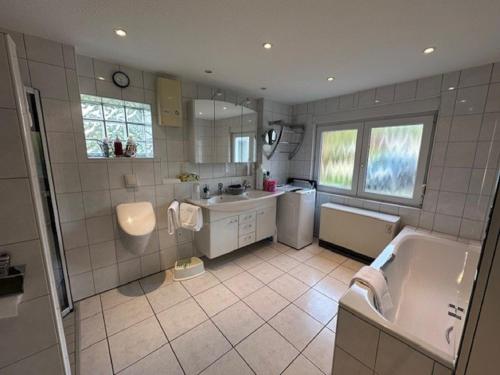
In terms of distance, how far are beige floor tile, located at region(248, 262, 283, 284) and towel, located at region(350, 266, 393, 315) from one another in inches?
44.2

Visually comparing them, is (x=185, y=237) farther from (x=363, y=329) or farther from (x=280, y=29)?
(x=280, y=29)

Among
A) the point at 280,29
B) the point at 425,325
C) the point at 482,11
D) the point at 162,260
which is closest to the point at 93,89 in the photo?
the point at 280,29

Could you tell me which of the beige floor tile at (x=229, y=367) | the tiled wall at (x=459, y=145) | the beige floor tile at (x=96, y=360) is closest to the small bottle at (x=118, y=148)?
the beige floor tile at (x=96, y=360)

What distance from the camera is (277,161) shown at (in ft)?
11.2

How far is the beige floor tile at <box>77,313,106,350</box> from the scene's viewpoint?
59.8 inches

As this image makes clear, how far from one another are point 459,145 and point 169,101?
294 centimetres

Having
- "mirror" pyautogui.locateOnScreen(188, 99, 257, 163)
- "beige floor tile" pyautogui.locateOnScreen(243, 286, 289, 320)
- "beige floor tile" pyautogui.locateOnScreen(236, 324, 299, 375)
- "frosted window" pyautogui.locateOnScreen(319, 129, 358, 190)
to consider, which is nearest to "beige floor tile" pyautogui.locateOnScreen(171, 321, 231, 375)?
"beige floor tile" pyautogui.locateOnScreen(236, 324, 299, 375)

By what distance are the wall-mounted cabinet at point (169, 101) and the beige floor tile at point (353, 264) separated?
2.62m

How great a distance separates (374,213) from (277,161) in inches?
62.8

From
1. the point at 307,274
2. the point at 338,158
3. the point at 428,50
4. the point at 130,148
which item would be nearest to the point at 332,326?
the point at 307,274

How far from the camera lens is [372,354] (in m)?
1.07

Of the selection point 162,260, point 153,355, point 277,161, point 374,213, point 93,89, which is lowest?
point 153,355

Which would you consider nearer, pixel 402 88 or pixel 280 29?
pixel 280 29

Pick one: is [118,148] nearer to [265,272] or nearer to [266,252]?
[265,272]
